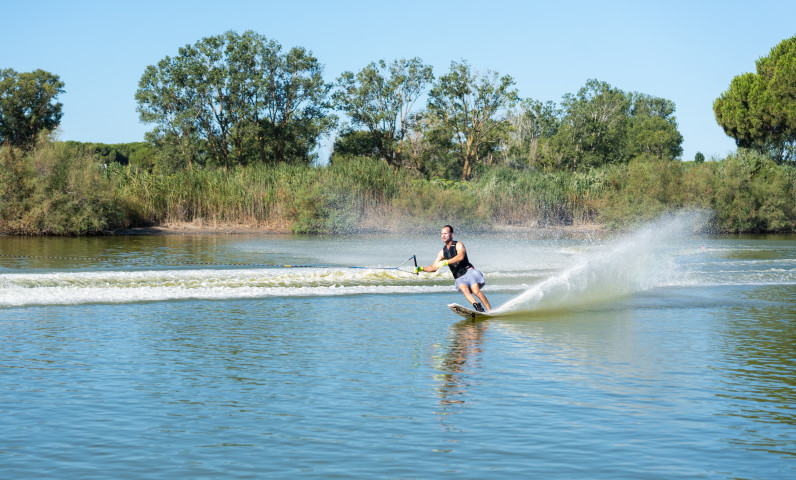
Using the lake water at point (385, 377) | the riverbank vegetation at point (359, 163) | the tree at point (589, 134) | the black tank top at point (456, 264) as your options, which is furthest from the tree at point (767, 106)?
the black tank top at point (456, 264)

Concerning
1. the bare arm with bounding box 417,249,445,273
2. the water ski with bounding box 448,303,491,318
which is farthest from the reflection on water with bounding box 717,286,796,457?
the bare arm with bounding box 417,249,445,273

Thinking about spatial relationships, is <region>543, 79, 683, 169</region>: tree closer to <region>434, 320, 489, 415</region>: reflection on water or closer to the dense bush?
the dense bush

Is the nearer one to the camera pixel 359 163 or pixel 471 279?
pixel 471 279

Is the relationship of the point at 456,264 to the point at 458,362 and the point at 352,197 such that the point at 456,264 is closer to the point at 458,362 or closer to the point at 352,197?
the point at 458,362

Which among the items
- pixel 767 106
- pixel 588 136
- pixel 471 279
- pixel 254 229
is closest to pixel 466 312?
pixel 471 279

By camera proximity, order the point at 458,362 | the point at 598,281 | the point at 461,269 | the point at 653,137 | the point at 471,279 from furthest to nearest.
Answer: the point at 653,137 → the point at 598,281 → the point at 461,269 → the point at 471,279 → the point at 458,362

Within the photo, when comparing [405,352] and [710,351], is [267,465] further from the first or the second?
[710,351]

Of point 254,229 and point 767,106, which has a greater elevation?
point 767,106

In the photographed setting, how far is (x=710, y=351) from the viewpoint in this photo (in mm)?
10750

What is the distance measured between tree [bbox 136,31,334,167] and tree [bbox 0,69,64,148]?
13303 mm

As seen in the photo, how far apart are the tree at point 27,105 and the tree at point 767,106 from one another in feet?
175

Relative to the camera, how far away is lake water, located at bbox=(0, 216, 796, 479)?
247 inches

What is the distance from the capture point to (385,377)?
9.03 meters

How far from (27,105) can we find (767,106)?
5620 cm
